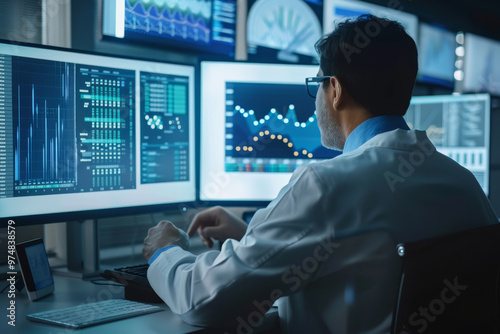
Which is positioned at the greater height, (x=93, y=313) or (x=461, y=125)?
(x=461, y=125)

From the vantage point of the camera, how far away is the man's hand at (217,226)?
4.65 ft

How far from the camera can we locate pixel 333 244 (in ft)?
2.98

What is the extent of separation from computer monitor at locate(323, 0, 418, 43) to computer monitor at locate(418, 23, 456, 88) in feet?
0.44

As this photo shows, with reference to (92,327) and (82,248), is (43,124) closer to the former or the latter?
(82,248)

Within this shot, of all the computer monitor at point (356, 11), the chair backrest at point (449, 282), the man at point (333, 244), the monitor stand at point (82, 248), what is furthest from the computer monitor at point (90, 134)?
the computer monitor at point (356, 11)

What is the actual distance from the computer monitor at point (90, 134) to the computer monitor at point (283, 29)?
72cm

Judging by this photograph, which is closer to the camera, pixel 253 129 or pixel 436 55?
pixel 253 129

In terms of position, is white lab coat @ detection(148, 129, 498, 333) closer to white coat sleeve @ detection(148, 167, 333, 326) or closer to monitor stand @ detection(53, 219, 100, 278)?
white coat sleeve @ detection(148, 167, 333, 326)

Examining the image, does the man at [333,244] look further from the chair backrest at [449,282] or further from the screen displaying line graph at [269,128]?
the screen displaying line graph at [269,128]

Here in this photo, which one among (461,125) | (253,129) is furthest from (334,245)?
(461,125)

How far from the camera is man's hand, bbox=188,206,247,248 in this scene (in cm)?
142

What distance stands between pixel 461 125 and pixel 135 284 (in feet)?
5.96

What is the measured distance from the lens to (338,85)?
44.6 inches

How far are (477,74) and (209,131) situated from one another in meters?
3.03
